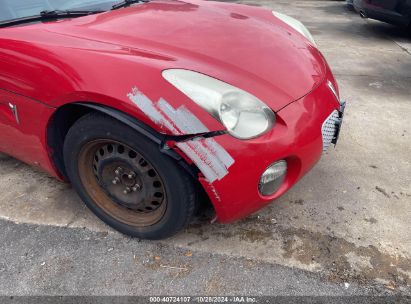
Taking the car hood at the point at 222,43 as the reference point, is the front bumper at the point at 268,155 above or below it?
below

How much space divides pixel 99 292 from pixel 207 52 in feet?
4.49

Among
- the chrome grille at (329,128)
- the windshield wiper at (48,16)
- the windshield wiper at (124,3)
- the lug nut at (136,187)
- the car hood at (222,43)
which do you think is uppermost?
the windshield wiper at (48,16)

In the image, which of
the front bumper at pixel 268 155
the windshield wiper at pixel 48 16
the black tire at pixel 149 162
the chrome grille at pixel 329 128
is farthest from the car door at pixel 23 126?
the chrome grille at pixel 329 128

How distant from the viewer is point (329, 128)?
6.89 ft

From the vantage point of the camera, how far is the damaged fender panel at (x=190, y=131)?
5.43 ft

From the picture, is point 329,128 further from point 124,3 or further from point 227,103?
point 124,3

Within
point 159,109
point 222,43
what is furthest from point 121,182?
point 222,43

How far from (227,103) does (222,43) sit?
24.0 inches

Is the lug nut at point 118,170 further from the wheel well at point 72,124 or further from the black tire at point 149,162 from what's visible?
the wheel well at point 72,124

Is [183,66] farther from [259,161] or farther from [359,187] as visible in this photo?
[359,187]

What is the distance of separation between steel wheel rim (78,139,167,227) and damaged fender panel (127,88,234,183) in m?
0.27

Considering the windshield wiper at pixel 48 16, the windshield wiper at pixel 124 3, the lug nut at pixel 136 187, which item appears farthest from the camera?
the windshield wiper at pixel 124 3

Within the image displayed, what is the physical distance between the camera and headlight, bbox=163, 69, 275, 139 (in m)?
1.68

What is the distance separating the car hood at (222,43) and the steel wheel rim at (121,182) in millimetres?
511
